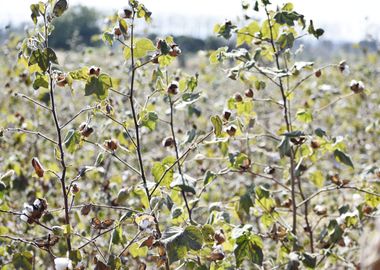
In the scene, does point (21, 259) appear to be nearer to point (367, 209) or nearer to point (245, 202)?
point (245, 202)

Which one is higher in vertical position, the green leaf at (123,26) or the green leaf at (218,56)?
the green leaf at (123,26)

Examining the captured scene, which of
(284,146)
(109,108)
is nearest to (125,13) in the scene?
(109,108)

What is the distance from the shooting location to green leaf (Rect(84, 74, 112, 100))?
1.56 meters

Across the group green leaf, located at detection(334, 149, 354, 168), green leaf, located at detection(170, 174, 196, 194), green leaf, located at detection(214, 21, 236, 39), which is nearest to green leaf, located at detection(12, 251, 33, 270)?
green leaf, located at detection(170, 174, 196, 194)

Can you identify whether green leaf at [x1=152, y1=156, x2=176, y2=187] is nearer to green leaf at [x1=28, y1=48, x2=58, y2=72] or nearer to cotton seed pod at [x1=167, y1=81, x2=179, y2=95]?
cotton seed pod at [x1=167, y1=81, x2=179, y2=95]

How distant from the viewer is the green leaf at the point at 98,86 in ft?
5.12

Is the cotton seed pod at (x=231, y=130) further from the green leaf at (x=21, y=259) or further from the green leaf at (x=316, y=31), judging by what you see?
the green leaf at (x=21, y=259)

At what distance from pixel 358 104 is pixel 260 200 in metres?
3.48

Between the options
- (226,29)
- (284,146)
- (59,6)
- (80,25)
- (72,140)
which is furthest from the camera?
(80,25)

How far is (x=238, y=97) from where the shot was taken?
6.55ft

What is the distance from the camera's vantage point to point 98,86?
5.13 ft

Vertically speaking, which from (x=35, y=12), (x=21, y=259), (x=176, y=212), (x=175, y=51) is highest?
(x=35, y=12)

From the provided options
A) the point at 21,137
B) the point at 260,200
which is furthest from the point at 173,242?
the point at 21,137

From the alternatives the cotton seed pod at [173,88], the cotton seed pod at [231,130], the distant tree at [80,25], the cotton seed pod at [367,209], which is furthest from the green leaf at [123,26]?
the distant tree at [80,25]
